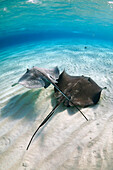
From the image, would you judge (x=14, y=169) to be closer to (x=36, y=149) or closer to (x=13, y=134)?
(x=36, y=149)

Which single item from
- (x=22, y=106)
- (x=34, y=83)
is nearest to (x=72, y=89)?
(x=34, y=83)

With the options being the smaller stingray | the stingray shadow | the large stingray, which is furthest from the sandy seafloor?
the smaller stingray

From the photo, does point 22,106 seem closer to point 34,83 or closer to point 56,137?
point 34,83

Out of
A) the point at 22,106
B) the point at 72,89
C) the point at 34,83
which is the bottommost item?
Answer: the point at 22,106

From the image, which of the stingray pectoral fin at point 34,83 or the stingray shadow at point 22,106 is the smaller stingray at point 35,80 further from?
the stingray shadow at point 22,106

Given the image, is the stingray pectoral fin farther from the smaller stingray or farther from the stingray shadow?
the stingray shadow

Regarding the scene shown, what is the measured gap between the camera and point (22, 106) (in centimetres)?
329

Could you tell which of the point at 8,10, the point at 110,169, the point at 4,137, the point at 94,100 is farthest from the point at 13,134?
the point at 8,10

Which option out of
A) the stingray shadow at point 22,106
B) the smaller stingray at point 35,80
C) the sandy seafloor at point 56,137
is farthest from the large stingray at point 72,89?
the stingray shadow at point 22,106

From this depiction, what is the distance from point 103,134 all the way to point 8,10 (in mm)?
27649

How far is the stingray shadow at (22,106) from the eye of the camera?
295 centimetres

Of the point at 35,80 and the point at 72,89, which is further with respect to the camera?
the point at 35,80

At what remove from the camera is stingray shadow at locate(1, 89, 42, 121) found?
295 cm

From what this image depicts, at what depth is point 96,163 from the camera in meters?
1.67
